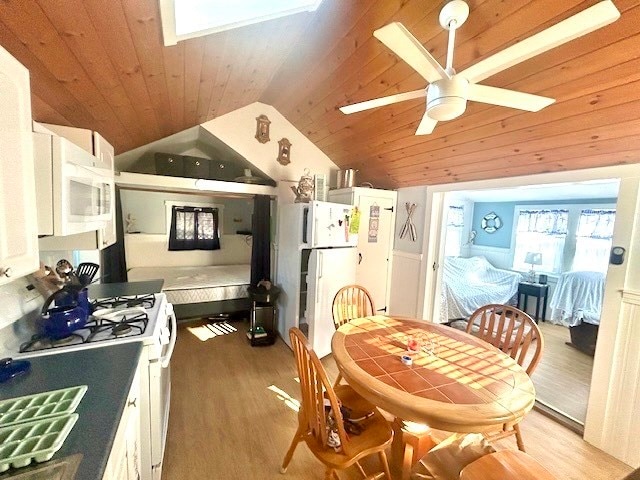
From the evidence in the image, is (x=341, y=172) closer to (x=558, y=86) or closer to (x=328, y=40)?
(x=328, y=40)

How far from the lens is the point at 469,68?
1.10m

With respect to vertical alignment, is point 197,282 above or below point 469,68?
below

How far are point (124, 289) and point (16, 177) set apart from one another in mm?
1590

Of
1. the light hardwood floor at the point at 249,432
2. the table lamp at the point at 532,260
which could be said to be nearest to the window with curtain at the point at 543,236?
the table lamp at the point at 532,260

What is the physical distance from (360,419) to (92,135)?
2.21 meters

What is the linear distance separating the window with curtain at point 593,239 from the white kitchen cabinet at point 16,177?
5.90 m

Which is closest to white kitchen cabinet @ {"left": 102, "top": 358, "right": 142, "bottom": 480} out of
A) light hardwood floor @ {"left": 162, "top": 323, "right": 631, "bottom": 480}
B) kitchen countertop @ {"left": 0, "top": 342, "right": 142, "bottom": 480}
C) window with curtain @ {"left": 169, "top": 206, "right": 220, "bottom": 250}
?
kitchen countertop @ {"left": 0, "top": 342, "right": 142, "bottom": 480}

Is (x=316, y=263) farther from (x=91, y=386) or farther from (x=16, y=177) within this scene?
(x=16, y=177)

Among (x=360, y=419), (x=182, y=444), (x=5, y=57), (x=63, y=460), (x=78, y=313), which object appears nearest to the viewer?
A: (x=63, y=460)

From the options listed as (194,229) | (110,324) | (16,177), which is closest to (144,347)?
(110,324)

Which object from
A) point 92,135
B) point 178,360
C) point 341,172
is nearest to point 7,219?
→ point 92,135

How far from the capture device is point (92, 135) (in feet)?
5.11

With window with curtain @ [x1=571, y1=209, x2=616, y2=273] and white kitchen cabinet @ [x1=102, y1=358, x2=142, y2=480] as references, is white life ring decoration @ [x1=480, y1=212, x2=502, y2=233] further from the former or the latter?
white kitchen cabinet @ [x1=102, y1=358, x2=142, y2=480]

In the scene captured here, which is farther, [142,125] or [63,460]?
[142,125]
